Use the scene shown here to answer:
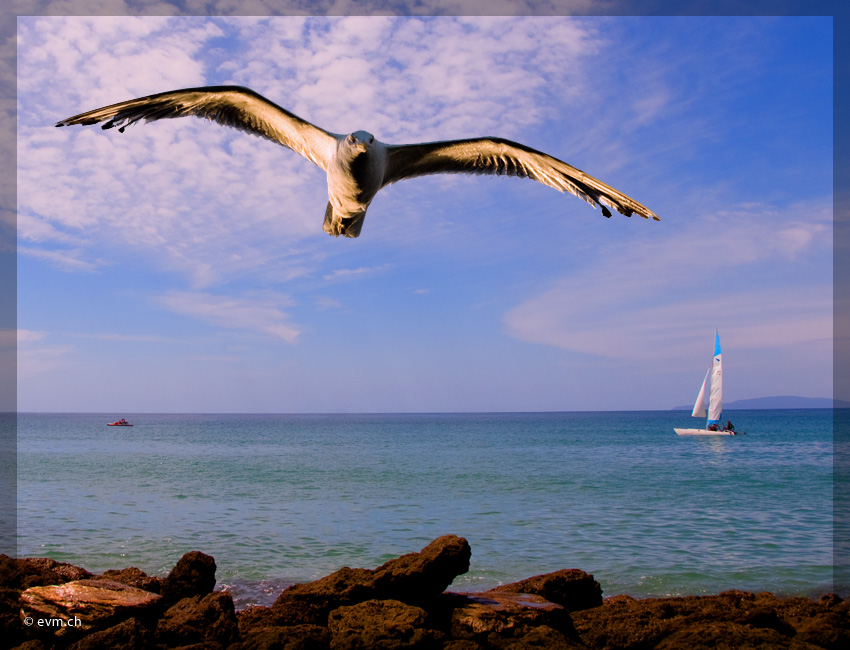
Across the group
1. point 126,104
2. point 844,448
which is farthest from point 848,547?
point 844,448

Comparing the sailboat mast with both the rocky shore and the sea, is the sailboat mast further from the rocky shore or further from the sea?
the rocky shore

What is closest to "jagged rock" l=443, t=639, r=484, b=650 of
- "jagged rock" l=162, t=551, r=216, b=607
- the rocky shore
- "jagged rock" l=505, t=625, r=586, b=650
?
the rocky shore

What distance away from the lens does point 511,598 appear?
6090 mm

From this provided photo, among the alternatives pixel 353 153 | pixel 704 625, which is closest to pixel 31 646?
pixel 353 153

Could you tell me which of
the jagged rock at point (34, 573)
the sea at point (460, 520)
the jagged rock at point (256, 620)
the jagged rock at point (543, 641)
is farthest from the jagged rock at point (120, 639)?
the sea at point (460, 520)

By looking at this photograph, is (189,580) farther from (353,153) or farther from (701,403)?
(701,403)

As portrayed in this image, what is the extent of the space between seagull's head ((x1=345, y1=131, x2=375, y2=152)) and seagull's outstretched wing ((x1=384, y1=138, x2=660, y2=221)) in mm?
559

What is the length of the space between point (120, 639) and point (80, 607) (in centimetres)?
71

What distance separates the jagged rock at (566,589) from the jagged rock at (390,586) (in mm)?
1084

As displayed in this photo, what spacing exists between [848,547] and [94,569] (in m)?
14.5

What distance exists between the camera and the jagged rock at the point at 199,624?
5.41 m

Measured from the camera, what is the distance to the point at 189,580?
22.2 feet

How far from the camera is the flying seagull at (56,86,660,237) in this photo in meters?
5.44

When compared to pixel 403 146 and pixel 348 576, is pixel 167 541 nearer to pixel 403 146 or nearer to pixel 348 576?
pixel 348 576
